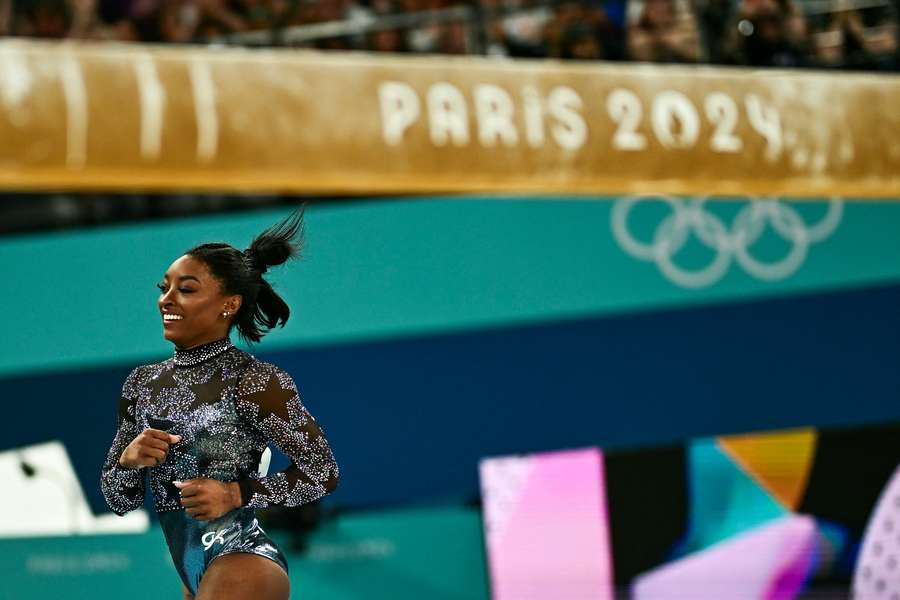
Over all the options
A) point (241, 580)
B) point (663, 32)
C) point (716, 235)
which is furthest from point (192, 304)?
point (663, 32)

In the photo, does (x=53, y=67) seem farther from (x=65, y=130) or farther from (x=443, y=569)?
(x=443, y=569)

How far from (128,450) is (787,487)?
4.98 meters

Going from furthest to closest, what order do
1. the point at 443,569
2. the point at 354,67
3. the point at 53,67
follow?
the point at 443,569, the point at 354,67, the point at 53,67

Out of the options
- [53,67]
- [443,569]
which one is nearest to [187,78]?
[53,67]

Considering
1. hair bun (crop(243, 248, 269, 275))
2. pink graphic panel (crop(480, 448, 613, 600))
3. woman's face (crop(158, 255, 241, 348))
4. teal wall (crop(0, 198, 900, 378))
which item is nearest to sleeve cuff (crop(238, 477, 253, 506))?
woman's face (crop(158, 255, 241, 348))

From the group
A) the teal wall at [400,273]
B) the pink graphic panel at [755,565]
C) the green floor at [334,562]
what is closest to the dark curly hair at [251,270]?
the teal wall at [400,273]

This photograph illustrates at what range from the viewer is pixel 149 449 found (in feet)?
7.38

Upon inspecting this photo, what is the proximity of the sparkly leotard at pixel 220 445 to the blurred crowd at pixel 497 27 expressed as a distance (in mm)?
4657

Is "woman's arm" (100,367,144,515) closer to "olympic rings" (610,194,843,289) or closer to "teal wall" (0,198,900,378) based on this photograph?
"teal wall" (0,198,900,378)

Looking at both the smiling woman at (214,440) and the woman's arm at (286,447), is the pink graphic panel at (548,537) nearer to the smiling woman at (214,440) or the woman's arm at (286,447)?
the smiling woman at (214,440)

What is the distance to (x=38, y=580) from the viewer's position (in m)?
6.38

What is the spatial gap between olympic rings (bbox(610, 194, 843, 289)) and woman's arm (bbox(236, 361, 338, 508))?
480 cm

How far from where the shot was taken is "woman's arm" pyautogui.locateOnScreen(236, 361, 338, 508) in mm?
2334

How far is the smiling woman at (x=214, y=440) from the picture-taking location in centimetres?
232
